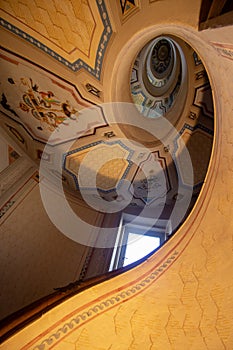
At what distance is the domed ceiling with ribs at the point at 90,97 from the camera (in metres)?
3.14

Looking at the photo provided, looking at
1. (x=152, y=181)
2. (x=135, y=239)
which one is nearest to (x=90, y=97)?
(x=152, y=181)

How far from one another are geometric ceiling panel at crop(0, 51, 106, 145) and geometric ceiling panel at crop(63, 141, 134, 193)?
0.45 meters

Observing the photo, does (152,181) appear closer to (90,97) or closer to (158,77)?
(90,97)

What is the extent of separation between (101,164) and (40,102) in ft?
5.98

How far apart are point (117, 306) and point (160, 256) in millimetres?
660

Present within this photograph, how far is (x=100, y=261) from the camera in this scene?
4.60 m

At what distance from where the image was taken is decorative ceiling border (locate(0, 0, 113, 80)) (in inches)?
122

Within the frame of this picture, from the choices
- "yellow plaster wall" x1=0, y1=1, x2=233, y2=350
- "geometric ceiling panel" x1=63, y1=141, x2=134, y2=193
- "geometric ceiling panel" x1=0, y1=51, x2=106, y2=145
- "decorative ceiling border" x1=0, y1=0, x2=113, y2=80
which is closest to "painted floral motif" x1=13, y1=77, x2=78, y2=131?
"geometric ceiling panel" x1=0, y1=51, x2=106, y2=145

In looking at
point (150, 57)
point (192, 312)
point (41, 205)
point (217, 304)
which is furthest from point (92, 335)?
point (150, 57)

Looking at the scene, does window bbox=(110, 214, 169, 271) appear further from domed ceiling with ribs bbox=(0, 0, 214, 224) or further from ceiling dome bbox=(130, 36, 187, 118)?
ceiling dome bbox=(130, 36, 187, 118)

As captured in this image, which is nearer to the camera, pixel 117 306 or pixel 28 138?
pixel 117 306

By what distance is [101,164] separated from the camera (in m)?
5.25

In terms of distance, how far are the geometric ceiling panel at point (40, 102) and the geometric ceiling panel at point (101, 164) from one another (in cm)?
45

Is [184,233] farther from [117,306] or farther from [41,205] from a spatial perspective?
[41,205]
